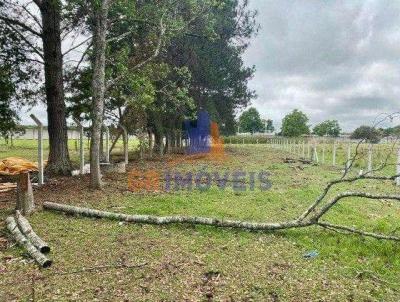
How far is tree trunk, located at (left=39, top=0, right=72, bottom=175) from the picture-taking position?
10969 millimetres

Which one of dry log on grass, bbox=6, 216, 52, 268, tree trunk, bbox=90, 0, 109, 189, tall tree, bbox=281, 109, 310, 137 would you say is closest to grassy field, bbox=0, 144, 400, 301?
dry log on grass, bbox=6, 216, 52, 268

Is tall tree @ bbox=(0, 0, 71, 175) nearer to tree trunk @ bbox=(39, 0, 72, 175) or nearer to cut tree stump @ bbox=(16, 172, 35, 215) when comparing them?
tree trunk @ bbox=(39, 0, 72, 175)

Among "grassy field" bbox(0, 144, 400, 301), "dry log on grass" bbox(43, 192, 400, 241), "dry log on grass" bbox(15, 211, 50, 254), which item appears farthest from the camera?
"dry log on grass" bbox(43, 192, 400, 241)

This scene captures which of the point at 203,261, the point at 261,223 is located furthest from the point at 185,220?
the point at 203,261

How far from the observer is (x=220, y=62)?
83.8 feet

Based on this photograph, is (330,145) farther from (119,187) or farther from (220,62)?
(119,187)

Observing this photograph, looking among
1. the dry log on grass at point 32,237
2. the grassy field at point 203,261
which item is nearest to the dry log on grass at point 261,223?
the grassy field at point 203,261

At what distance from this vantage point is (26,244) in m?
4.83

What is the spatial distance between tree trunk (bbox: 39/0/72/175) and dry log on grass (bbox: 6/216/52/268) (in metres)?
5.88

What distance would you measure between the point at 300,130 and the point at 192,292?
6991cm

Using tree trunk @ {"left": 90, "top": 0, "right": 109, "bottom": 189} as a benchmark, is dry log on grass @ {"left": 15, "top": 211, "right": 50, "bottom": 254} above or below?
below

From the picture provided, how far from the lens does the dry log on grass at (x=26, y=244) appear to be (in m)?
4.33

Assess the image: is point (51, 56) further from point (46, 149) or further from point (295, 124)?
point (295, 124)

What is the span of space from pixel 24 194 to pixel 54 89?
5.51 meters
